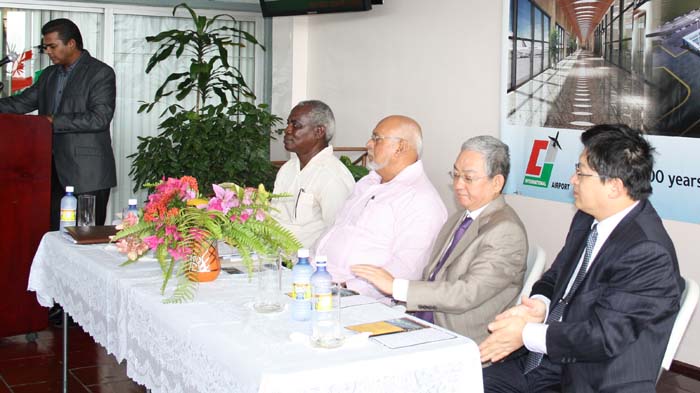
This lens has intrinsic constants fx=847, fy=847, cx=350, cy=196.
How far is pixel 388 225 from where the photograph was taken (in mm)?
3426

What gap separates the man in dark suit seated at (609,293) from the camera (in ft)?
7.41

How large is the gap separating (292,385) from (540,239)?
11.6 feet

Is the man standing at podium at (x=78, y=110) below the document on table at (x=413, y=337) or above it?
above

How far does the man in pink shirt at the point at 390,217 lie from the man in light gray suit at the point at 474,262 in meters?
0.19

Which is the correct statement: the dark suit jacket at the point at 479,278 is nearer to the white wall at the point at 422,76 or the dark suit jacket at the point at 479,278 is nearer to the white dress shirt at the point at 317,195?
the white dress shirt at the point at 317,195

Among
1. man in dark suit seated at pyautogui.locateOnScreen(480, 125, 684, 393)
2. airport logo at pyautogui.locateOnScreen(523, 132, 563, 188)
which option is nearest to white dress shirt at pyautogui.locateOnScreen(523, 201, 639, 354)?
man in dark suit seated at pyautogui.locateOnScreen(480, 125, 684, 393)

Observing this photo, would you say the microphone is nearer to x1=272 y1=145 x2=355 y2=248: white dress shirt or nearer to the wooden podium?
the wooden podium

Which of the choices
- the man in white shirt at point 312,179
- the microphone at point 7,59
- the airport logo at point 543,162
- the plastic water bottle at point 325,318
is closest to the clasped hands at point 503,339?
the plastic water bottle at point 325,318

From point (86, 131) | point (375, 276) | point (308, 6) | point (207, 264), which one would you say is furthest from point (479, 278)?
point (308, 6)

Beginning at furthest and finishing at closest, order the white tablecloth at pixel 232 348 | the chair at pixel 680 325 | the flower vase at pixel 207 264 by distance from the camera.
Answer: the flower vase at pixel 207 264
the chair at pixel 680 325
the white tablecloth at pixel 232 348

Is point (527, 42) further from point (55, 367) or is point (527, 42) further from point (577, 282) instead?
point (55, 367)

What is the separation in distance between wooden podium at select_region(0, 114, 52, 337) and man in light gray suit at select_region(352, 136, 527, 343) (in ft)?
7.94

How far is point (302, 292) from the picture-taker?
95.7 inches

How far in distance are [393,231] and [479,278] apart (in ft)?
2.23
